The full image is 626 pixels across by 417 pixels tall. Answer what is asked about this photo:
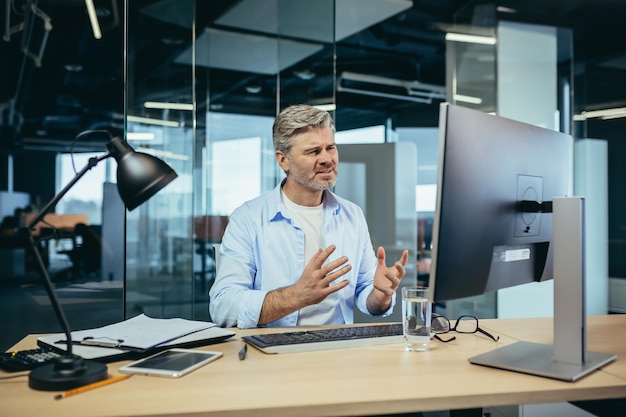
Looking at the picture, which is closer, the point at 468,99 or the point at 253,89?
the point at 468,99

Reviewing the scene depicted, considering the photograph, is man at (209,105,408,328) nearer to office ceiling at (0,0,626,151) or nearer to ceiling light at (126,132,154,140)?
office ceiling at (0,0,626,151)

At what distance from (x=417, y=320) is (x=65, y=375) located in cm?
86

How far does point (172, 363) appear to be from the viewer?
1.24 meters

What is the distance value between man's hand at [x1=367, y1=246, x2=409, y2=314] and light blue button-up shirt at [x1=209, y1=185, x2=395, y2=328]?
0.22 ft

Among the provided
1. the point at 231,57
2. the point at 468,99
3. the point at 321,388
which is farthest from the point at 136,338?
the point at 231,57

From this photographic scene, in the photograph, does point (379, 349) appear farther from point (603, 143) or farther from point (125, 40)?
point (603, 143)

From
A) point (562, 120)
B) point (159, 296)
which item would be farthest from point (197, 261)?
point (562, 120)

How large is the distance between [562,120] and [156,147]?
3.37 metres

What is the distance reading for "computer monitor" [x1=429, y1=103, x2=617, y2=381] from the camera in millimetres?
1128

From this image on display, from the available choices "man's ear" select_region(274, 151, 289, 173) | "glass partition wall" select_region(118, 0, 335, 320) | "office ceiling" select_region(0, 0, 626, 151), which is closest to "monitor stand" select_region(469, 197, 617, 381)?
"man's ear" select_region(274, 151, 289, 173)

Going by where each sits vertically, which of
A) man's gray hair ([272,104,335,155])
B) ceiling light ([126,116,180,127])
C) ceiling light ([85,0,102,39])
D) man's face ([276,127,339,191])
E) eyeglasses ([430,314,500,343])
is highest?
ceiling light ([85,0,102,39])

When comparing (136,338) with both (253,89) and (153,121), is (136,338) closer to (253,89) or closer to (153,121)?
(153,121)

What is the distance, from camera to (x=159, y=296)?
466 cm

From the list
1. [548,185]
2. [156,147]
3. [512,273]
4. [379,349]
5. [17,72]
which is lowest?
[379,349]
